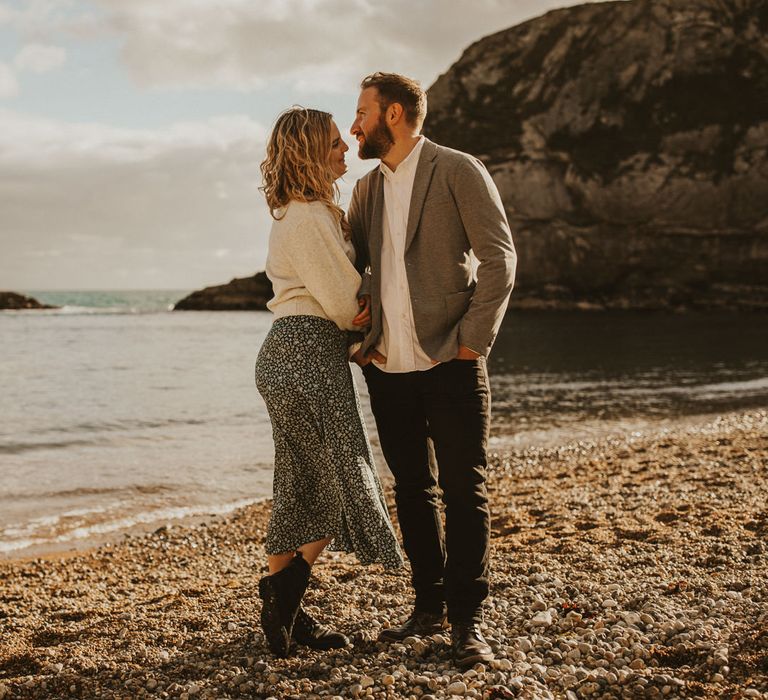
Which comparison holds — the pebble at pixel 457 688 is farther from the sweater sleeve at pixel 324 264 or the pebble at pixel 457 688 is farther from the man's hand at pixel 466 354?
the sweater sleeve at pixel 324 264

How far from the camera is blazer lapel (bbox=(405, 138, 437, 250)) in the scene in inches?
142

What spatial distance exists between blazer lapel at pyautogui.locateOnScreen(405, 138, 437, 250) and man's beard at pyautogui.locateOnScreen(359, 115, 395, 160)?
17cm

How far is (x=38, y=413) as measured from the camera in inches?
679

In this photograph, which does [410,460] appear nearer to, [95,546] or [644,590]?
[644,590]

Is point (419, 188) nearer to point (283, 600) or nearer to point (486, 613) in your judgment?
point (283, 600)

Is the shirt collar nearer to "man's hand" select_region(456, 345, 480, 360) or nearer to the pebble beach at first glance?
"man's hand" select_region(456, 345, 480, 360)

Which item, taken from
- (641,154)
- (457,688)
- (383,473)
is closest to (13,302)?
(641,154)

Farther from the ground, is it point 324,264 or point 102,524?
point 324,264

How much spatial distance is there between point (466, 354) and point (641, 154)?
59666 millimetres

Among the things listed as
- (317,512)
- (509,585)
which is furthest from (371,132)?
(509,585)

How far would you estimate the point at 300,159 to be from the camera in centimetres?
350

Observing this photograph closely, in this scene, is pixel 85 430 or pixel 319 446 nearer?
pixel 319 446

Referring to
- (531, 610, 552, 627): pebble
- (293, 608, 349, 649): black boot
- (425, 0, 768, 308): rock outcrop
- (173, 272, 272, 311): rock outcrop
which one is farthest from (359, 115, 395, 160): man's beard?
(173, 272, 272, 311): rock outcrop

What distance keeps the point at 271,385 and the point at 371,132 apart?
4.17ft
